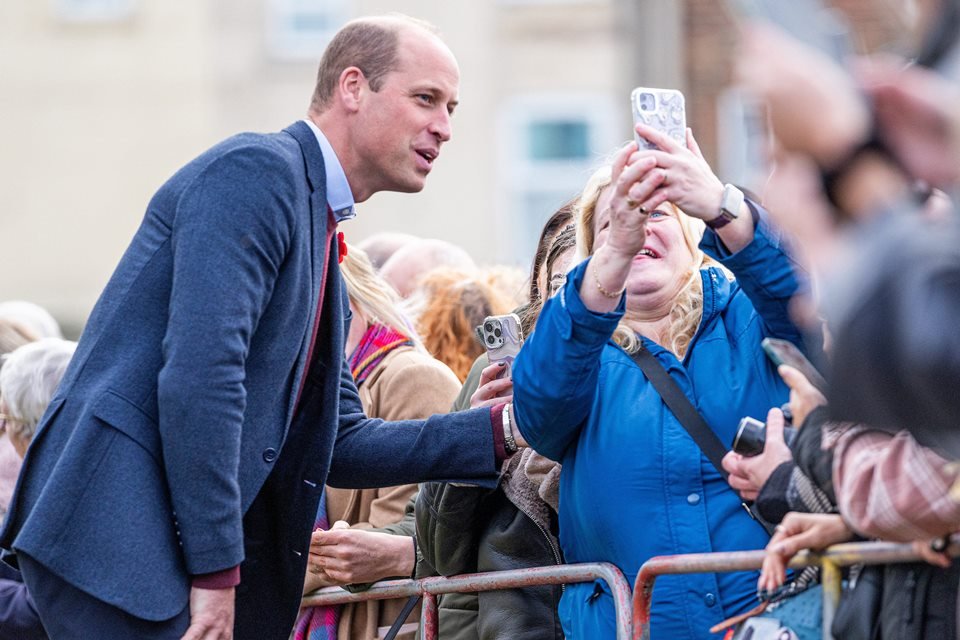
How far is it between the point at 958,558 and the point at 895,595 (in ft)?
0.40

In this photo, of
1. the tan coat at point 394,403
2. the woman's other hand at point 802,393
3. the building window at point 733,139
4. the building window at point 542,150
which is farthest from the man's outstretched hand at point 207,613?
the building window at point 542,150

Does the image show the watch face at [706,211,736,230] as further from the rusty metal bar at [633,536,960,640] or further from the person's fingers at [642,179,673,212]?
the rusty metal bar at [633,536,960,640]

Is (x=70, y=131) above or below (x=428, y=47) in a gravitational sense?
below

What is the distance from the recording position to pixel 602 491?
120 inches

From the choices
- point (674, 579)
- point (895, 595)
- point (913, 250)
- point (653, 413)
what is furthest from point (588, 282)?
point (913, 250)

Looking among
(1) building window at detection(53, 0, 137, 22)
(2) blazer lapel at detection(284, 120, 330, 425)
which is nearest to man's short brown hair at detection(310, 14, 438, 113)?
(2) blazer lapel at detection(284, 120, 330, 425)

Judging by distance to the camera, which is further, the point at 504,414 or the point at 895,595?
the point at 504,414

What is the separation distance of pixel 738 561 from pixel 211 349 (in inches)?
44.4

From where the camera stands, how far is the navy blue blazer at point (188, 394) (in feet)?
9.73

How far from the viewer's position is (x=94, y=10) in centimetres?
1617

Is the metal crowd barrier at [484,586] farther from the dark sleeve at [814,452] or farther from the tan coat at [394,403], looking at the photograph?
the dark sleeve at [814,452]

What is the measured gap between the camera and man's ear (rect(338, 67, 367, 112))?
3543mm

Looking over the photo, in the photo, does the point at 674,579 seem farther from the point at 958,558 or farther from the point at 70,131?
the point at 70,131

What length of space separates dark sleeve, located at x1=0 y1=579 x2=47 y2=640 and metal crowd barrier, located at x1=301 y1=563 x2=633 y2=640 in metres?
0.74
